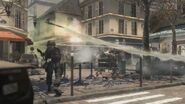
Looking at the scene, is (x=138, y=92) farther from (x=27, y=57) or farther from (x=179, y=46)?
(x=179, y=46)

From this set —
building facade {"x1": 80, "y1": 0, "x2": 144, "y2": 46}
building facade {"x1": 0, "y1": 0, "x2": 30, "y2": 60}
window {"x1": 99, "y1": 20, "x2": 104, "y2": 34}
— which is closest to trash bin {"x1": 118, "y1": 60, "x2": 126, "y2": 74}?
building facade {"x1": 0, "y1": 0, "x2": 30, "y2": 60}

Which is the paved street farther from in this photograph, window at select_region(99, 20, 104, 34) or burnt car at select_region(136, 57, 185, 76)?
window at select_region(99, 20, 104, 34)

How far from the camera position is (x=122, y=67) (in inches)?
853

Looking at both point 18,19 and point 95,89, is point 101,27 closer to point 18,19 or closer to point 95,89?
point 18,19

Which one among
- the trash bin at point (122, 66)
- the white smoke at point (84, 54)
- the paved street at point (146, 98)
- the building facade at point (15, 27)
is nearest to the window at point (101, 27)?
the building facade at point (15, 27)

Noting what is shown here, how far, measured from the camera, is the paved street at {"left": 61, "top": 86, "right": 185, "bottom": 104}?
12398 millimetres

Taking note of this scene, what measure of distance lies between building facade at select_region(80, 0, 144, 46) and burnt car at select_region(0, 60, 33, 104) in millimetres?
42560

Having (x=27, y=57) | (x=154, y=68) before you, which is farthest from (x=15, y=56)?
(x=154, y=68)

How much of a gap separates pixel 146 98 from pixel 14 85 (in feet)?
29.9

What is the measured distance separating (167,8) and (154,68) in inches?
341

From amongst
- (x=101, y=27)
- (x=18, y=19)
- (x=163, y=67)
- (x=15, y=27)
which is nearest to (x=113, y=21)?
(x=101, y=27)

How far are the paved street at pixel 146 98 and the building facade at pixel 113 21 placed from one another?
32.6 metres

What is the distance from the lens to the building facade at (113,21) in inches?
1934

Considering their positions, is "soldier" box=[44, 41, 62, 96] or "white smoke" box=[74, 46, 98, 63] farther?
"white smoke" box=[74, 46, 98, 63]
